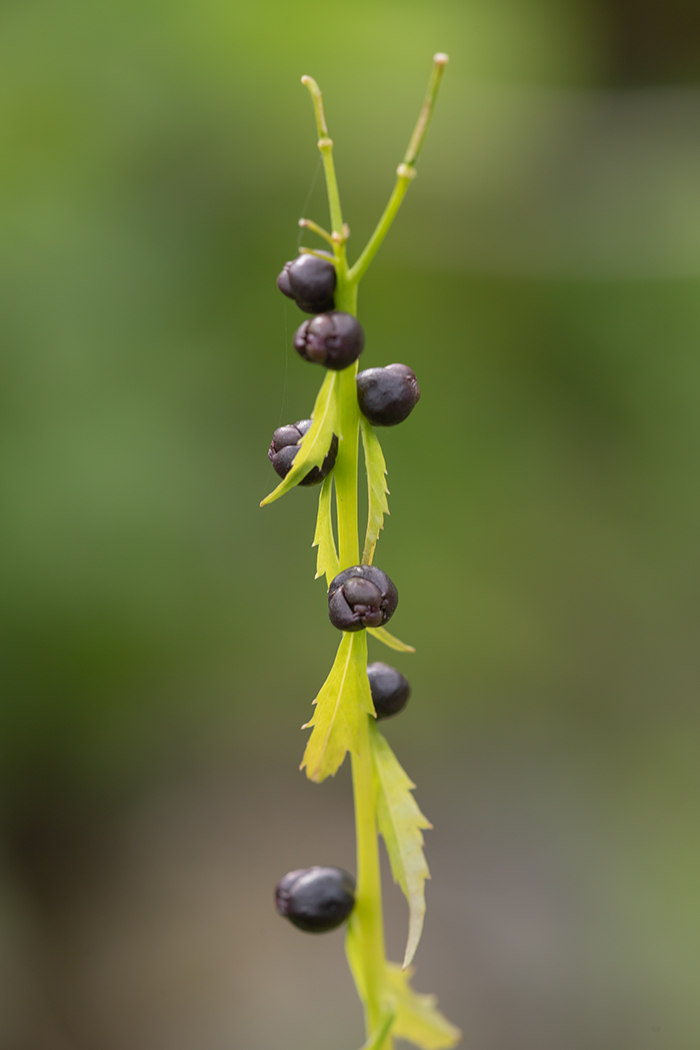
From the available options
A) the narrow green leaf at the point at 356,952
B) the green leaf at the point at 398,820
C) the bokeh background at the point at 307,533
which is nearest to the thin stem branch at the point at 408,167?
the green leaf at the point at 398,820

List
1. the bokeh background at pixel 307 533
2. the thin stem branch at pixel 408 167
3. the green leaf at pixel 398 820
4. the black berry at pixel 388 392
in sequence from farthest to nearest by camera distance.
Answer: the bokeh background at pixel 307 533, the green leaf at pixel 398 820, the black berry at pixel 388 392, the thin stem branch at pixel 408 167

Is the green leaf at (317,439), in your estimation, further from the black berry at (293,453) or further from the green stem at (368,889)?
the green stem at (368,889)

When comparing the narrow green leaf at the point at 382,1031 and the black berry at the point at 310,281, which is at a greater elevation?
the black berry at the point at 310,281

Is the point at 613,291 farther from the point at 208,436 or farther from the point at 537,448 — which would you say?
the point at 208,436

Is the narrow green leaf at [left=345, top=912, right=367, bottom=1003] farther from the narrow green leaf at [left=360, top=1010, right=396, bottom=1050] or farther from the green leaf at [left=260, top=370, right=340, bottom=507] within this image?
the green leaf at [left=260, top=370, right=340, bottom=507]

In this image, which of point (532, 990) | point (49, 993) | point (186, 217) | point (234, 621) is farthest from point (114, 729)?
point (186, 217)
